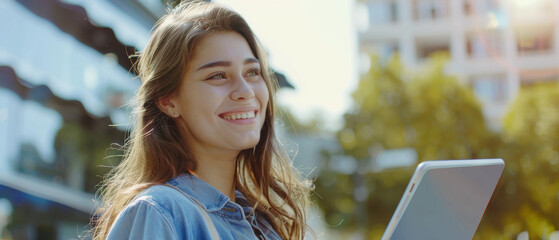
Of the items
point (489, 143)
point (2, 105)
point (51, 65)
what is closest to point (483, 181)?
point (2, 105)

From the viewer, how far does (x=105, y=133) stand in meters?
4.08

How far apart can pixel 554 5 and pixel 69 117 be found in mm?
18003

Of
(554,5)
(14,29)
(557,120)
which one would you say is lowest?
(557,120)

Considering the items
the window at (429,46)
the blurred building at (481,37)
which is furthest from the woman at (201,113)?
the window at (429,46)

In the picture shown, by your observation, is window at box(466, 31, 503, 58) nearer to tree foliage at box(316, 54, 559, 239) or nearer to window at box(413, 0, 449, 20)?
window at box(413, 0, 449, 20)

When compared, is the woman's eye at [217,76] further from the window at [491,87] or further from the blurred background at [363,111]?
the window at [491,87]

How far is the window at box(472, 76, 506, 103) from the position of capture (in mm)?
19859

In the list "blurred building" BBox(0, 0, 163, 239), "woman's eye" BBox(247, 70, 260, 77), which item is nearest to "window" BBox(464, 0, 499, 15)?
"blurred building" BBox(0, 0, 163, 239)

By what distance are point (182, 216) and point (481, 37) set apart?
67.2 feet

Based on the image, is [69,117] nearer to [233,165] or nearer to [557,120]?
[233,165]

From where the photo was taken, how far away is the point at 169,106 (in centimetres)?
125

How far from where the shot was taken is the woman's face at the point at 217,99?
122cm

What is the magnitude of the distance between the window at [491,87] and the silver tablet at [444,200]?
1961 cm

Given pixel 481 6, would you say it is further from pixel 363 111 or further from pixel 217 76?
pixel 217 76
